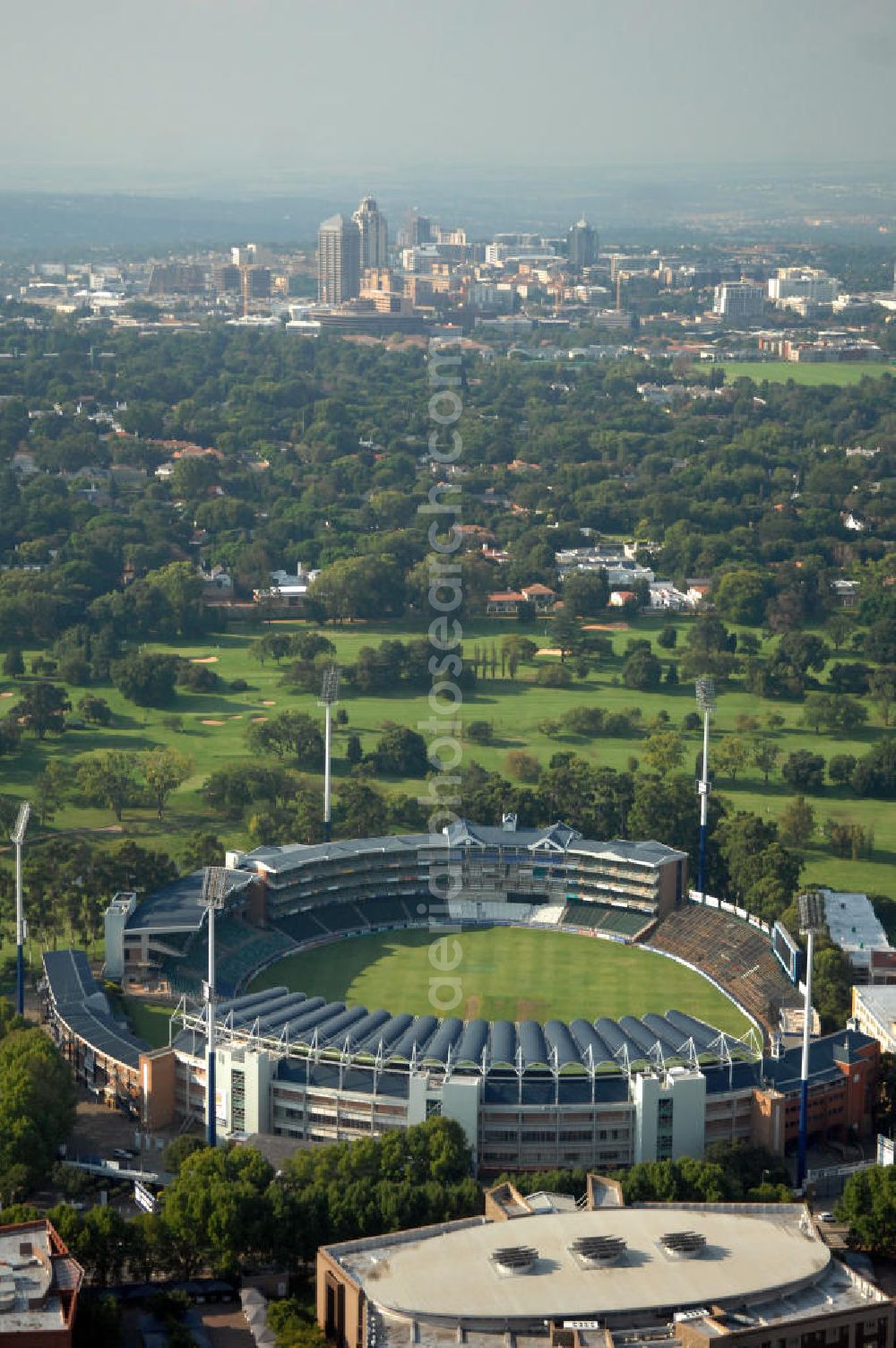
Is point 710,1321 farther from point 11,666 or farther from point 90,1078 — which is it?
point 11,666

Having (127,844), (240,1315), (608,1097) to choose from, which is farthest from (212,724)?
(240,1315)

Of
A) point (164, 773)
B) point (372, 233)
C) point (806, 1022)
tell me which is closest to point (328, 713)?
point (164, 773)

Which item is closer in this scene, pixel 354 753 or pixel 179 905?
pixel 179 905

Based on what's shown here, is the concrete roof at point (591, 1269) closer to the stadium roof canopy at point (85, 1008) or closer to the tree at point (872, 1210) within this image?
the tree at point (872, 1210)

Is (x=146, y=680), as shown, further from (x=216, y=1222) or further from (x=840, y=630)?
(x=216, y=1222)

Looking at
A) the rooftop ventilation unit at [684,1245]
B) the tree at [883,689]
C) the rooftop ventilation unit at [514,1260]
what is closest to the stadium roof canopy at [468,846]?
the rooftop ventilation unit at [684,1245]
